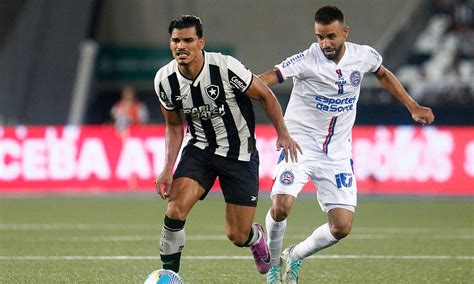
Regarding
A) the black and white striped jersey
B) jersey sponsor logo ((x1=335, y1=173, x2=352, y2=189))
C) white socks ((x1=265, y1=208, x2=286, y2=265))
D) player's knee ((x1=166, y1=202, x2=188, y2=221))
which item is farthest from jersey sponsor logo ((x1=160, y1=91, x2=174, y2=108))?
jersey sponsor logo ((x1=335, y1=173, x2=352, y2=189))

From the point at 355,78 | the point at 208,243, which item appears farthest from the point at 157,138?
the point at 355,78

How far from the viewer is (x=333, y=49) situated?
7828mm

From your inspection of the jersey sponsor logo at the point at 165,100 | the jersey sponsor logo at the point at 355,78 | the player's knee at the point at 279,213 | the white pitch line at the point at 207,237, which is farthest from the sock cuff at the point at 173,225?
the white pitch line at the point at 207,237

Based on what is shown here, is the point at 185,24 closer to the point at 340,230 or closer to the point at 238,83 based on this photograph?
the point at 238,83

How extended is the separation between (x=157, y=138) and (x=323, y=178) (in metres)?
9.76

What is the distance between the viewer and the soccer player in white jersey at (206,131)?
7.05 meters

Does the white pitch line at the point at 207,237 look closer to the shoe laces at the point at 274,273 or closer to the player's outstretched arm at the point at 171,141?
the shoe laces at the point at 274,273

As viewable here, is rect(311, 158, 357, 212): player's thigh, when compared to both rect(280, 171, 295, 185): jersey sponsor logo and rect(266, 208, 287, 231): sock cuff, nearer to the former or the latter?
rect(280, 171, 295, 185): jersey sponsor logo

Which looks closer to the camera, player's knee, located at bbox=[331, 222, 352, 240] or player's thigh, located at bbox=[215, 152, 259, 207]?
player's thigh, located at bbox=[215, 152, 259, 207]

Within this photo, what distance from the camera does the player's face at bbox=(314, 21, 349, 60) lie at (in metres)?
7.69

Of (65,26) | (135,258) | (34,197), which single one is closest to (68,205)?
(34,197)

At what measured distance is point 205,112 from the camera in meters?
7.24

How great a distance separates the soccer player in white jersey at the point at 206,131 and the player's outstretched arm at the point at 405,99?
1.26 metres

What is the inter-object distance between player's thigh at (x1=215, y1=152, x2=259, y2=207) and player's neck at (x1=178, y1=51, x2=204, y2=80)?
623 millimetres
